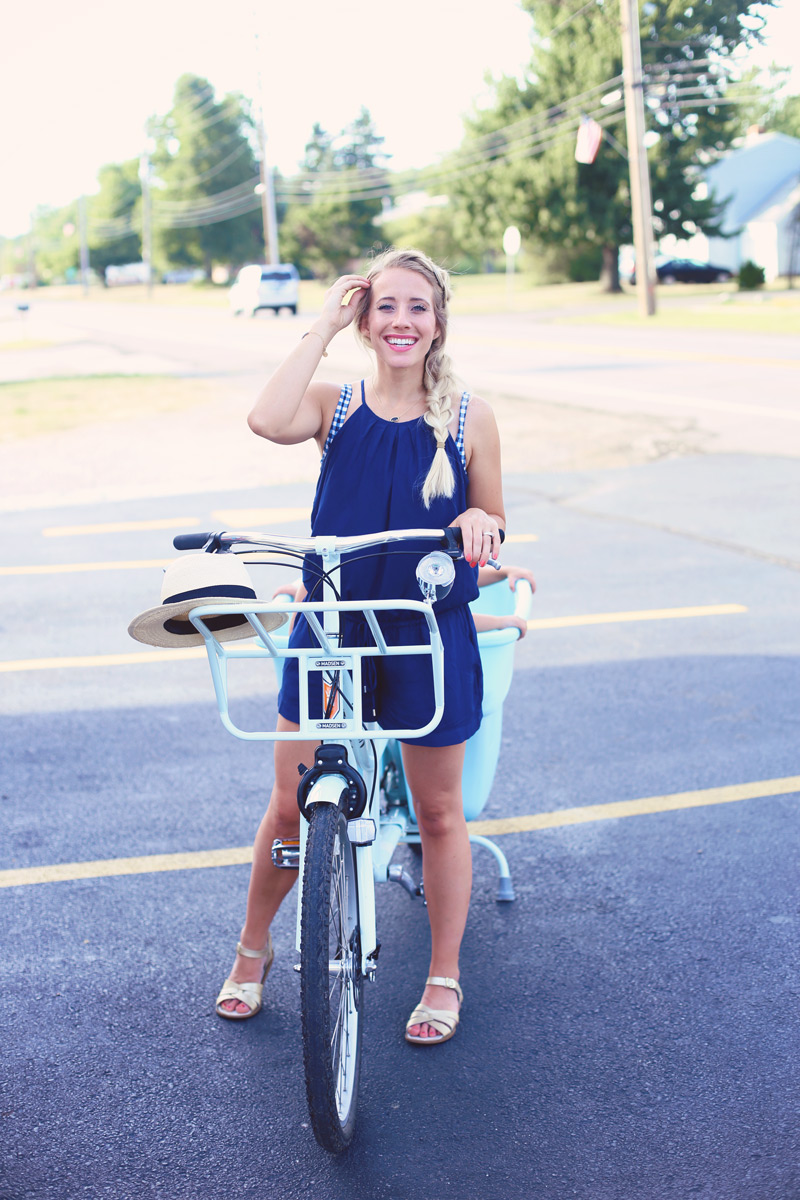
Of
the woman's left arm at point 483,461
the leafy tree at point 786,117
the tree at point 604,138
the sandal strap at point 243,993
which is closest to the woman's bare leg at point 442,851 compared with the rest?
the sandal strap at point 243,993

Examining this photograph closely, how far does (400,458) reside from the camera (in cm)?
291

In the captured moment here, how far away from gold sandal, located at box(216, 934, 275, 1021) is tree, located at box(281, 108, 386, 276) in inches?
2968

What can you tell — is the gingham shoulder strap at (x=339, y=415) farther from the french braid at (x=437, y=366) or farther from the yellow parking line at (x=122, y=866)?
the yellow parking line at (x=122, y=866)

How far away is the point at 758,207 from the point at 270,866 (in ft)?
215

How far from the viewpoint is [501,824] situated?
4.43m

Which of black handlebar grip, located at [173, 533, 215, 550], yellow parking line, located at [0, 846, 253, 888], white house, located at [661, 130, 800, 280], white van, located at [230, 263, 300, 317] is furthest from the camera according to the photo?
white house, located at [661, 130, 800, 280]

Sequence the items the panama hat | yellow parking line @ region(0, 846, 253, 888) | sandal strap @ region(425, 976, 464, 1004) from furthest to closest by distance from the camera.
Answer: yellow parking line @ region(0, 846, 253, 888) → sandal strap @ region(425, 976, 464, 1004) → the panama hat

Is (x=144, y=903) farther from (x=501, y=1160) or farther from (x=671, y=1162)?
(x=671, y=1162)

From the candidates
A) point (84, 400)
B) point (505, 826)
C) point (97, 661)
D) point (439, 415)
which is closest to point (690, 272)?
point (84, 400)

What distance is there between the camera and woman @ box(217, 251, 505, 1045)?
114 inches

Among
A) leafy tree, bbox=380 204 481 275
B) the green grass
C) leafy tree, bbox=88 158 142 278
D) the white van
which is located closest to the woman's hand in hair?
the green grass

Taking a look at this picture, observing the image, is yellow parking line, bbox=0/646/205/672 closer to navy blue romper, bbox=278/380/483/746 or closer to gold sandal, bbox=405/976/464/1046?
gold sandal, bbox=405/976/464/1046

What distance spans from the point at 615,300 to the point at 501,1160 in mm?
45949

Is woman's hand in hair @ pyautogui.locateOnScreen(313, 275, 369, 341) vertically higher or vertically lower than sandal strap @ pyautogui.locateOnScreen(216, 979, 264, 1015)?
higher
